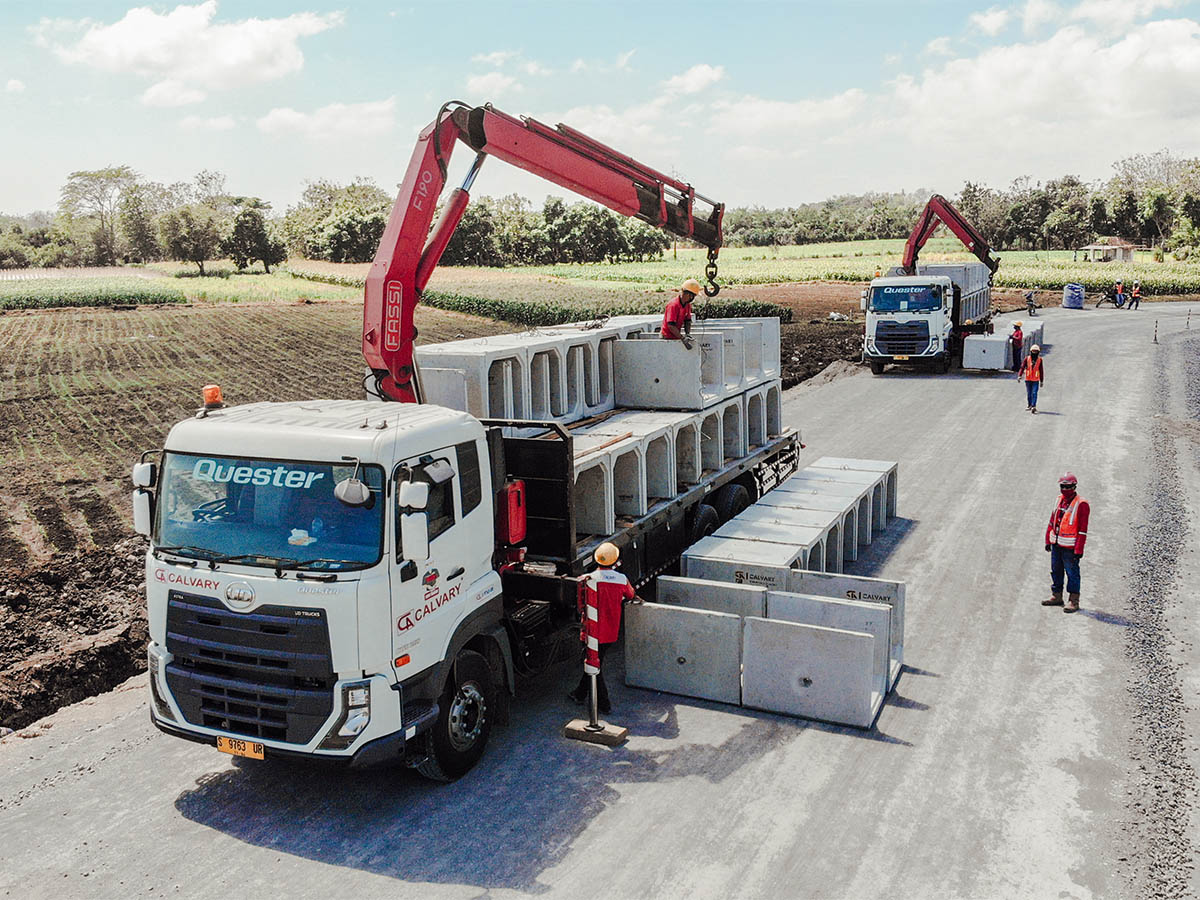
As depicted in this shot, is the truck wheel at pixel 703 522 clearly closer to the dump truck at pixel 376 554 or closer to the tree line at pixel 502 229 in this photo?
the dump truck at pixel 376 554

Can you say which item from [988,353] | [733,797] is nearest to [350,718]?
[733,797]

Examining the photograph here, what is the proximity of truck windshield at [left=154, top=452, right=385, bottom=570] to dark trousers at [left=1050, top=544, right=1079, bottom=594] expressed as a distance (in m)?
8.46

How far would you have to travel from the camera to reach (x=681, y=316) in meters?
13.0

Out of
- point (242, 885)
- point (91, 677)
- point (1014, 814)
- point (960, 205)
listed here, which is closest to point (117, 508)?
point (91, 677)

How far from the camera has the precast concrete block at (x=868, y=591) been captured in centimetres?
1026

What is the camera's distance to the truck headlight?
704cm

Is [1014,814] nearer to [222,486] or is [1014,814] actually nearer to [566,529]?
[566,529]

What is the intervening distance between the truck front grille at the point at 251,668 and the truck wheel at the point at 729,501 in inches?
299

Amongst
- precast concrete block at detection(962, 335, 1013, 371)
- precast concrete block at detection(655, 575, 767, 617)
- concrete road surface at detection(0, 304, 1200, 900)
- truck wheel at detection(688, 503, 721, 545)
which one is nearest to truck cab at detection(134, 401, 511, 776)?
concrete road surface at detection(0, 304, 1200, 900)

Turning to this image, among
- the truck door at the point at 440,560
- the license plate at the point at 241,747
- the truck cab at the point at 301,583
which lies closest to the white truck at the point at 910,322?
the truck door at the point at 440,560

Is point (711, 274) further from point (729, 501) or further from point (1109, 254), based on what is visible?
point (1109, 254)

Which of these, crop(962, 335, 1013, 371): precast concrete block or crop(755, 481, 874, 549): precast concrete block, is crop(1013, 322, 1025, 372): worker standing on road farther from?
crop(755, 481, 874, 549): precast concrete block

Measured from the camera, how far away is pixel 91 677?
1061 centimetres

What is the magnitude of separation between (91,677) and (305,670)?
4972mm
